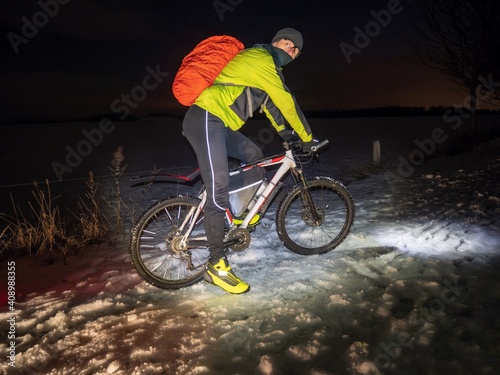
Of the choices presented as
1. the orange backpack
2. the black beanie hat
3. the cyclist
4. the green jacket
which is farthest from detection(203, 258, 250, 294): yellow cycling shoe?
the black beanie hat

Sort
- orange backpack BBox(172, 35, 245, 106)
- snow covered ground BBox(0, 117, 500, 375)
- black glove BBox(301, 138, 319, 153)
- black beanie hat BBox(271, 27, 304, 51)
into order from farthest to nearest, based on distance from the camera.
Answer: black glove BBox(301, 138, 319, 153), black beanie hat BBox(271, 27, 304, 51), orange backpack BBox(172, 35, 245, 106), snow covered ground BBox(0, 117, 500, 375)

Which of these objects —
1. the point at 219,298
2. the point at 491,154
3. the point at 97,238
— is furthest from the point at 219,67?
the point at 491,154

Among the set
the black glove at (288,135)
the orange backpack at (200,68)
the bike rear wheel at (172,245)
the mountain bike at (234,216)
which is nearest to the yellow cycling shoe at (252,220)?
the mountain bike at (234,216)

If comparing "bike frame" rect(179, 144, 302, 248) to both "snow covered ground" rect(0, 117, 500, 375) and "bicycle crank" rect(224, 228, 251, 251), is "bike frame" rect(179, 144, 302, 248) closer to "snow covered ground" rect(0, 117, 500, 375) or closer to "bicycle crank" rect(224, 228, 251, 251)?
"bicycle crank" rect(224, 228, 251, 251)

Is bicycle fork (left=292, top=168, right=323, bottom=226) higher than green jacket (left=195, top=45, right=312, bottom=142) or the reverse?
the reverse

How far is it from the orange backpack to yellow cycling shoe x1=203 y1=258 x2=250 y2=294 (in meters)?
1.57

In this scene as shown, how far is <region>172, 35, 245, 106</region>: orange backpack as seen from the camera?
9.51 ft

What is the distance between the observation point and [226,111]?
3.03 m

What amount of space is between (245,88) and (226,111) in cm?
28

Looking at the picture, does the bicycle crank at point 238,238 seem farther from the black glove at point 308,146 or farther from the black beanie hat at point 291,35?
the black beanie hat at point 291,35

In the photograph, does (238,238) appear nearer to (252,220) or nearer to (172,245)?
(252,220)

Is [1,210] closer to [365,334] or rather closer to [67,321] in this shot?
[67,321]

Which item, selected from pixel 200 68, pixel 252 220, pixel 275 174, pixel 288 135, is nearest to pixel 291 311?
pixel 252 220

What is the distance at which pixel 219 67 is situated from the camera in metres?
2.96
